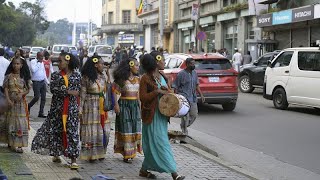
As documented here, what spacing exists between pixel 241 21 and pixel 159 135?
90.1 ft

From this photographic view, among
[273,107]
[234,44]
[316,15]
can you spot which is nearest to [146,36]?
[234,44]

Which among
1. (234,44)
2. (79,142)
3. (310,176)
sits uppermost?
(234,44)

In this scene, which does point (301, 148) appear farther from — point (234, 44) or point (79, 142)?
point (234, 44)

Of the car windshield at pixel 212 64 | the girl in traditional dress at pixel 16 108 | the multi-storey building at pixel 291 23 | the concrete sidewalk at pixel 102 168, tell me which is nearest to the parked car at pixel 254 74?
the multi-storey building at pixel 291 23

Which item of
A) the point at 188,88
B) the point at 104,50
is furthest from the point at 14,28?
the point at 188,88

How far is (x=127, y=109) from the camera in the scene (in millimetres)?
7785

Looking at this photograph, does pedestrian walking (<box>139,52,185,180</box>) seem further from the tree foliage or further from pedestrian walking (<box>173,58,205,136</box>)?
the tree foliage

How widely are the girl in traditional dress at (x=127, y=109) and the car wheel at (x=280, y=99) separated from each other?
8.96m

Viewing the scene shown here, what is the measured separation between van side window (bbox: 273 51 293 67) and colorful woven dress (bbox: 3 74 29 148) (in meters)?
9.55

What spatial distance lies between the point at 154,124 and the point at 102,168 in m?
1.23

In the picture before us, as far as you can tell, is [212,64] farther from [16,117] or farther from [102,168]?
[102,168]

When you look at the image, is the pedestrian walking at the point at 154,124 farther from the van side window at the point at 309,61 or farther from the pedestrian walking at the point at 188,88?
the van side window at the point at 309,61

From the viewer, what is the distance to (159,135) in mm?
6758

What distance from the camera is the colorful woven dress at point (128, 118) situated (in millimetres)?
7758
